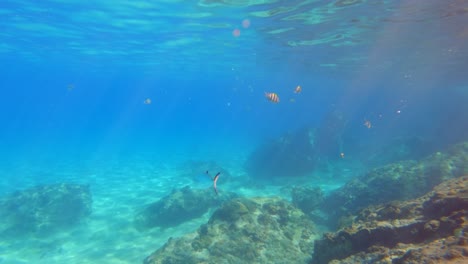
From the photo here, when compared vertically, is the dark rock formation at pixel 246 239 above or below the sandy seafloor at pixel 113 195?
below

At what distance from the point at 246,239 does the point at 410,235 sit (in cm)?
448

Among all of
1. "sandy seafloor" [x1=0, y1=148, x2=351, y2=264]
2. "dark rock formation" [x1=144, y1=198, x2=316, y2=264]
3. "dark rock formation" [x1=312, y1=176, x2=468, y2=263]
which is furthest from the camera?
"sandy seafloor" [x1=0, y1=148, x2=351, y2=264]

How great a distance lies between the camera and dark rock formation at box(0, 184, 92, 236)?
14.1 m

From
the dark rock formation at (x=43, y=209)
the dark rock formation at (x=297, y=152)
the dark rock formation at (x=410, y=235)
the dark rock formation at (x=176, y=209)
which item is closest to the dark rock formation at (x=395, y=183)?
the dark rock formation at (x=410, y=235)

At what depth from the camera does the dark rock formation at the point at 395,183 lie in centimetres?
1214

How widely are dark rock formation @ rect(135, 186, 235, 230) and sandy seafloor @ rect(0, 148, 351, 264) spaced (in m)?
0.42

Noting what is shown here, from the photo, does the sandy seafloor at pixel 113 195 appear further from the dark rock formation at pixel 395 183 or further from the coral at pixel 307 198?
the dark rock formation at pixel 395 183

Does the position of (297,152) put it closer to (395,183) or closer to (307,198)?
(307,198)

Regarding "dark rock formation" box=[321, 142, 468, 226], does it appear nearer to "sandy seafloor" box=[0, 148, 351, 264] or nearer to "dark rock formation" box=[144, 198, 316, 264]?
"dark rock formation" box=[144, 198, 316, 264]

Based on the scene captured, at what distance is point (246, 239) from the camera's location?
27.3 ft

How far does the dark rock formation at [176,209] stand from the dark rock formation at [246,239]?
17.7ft

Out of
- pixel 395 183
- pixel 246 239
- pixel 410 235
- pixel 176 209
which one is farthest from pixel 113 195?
pixel 410 235

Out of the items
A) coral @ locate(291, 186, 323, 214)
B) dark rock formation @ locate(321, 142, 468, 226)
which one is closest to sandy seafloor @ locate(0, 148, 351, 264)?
coral @ locate(291, 186, 323, 214)

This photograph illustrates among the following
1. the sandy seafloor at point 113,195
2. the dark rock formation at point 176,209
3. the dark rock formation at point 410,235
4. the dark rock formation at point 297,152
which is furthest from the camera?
the dark rock formation at point 297,152
